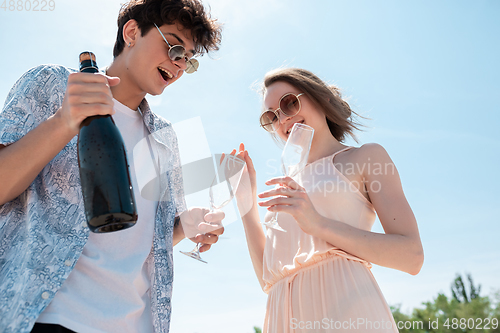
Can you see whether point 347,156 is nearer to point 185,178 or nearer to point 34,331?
point 185,178

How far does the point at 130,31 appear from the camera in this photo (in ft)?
9.52

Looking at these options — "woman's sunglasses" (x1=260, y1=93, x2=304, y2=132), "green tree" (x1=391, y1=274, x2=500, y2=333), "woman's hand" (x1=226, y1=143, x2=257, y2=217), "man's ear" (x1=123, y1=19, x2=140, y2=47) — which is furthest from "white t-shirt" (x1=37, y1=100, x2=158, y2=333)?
"green tree" (x1=391, y1=274, x2=500, y2=333)

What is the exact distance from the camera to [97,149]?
1.40 meters

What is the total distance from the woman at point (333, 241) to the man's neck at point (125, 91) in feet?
3.34

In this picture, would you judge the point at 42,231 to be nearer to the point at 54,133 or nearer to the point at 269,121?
the point at 54,133

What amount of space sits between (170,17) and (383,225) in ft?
7.30

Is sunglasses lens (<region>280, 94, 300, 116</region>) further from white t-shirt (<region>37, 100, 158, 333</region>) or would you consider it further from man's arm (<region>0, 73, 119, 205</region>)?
man's arm (<region>0, 73, 119, 205</region>)

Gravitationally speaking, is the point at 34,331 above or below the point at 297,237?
below

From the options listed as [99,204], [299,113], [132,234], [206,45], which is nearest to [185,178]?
[132,234]

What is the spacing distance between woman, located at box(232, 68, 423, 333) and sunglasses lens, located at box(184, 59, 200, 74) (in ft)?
Answer: 2.66

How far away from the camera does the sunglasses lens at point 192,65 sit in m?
2.90

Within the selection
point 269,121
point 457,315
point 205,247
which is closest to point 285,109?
point 269,121

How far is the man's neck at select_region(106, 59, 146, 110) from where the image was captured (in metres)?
2.75

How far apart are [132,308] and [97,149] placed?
100 centimetres
